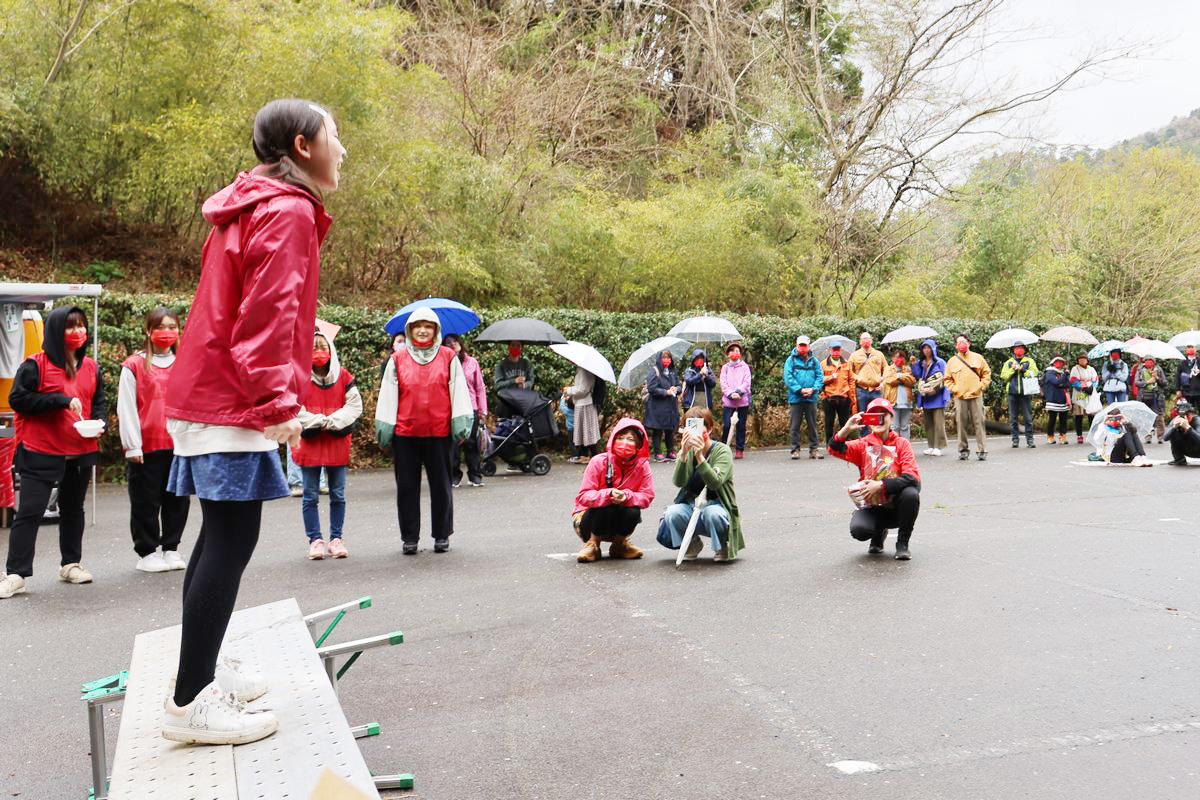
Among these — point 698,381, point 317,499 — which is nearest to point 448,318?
point 317,499

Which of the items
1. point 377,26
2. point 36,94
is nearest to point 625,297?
point 377,26

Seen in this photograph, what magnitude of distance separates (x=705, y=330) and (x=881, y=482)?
987cm

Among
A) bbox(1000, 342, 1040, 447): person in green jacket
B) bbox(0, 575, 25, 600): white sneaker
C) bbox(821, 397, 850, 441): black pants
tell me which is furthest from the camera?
bbox(1000, 342, 1040, 447): person in green jacket

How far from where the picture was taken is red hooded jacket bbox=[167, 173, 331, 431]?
310 cm

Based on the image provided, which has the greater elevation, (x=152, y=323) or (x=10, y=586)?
(x=152, y=323)

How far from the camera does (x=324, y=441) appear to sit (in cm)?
853

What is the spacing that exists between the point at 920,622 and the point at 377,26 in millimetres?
14760

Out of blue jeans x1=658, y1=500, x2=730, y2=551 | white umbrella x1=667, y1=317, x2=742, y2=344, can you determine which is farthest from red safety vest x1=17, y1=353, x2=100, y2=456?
white umbrella x1=667, y1=317, x2=742, y2=344

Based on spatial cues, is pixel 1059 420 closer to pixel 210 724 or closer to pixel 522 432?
pixel 522 432

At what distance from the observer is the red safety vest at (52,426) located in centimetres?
714

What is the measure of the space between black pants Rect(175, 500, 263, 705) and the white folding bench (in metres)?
0.21

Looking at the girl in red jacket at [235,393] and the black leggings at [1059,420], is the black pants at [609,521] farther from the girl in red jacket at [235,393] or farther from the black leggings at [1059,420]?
the black leggings at [1059,420]

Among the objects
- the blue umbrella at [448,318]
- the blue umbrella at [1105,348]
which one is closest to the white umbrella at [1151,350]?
the blue umbrella at [1105,348]

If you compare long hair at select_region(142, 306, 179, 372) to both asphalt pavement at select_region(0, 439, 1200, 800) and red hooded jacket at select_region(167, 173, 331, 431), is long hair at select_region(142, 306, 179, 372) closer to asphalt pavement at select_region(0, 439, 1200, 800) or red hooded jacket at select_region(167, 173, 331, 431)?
asphalt pavement at select_region(0, 439, 1200, 800)
